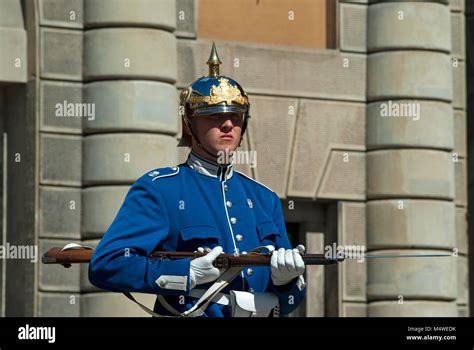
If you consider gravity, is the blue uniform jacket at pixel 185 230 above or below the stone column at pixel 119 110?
below

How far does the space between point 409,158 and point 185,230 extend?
885 centimetres

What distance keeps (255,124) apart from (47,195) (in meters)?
Result: 2.28

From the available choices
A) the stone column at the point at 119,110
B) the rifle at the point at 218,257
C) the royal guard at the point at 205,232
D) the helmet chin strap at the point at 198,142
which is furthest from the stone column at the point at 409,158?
the rifle at the point at 218,257

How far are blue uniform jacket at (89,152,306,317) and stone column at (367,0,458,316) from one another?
26.5 feet

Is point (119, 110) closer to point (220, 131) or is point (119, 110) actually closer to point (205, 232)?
point (220, 131)

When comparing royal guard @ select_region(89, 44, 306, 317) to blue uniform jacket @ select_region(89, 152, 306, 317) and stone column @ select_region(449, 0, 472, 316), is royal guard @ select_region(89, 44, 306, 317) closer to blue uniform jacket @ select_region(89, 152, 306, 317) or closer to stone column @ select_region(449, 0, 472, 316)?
blue uniform jacket @ select_region(89, 152, 306, 317)

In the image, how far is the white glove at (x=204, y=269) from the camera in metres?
7.12

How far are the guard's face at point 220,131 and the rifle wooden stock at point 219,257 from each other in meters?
0.67

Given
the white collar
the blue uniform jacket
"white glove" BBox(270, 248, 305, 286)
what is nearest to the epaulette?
the blue uniform jacket

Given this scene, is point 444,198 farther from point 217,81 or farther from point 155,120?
point 217,81

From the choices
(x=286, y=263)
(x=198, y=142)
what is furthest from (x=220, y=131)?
(x=286, y=263)

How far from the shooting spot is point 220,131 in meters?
7.64

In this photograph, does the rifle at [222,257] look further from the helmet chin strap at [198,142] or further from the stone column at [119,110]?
the stone column at [119,110]

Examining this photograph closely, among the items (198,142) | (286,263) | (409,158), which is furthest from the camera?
(409,158)
